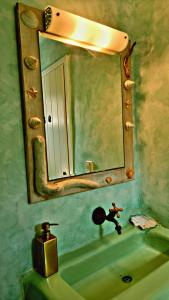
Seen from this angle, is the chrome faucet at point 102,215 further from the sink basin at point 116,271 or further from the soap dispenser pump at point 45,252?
the soap dispenser pump at point 45,252

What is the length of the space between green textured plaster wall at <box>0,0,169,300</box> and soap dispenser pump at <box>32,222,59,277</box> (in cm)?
4

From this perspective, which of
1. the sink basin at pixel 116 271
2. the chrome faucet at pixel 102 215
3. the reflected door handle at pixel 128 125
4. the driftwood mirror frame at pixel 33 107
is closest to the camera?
the sink basin at pixel 116 271

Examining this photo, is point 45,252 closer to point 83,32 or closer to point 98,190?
point 98,190

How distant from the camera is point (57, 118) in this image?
91 centimetres

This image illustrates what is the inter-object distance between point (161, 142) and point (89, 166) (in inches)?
16.7

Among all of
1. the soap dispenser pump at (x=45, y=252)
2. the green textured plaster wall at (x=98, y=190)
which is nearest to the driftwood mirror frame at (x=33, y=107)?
the green textured plaster wall at (x=98, y=190)

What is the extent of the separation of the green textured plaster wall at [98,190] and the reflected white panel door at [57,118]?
12 cm

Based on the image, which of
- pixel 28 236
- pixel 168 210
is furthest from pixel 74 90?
pixel 168 210

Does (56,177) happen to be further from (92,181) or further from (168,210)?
(168,210)

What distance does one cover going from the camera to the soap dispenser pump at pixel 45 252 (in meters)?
0.76

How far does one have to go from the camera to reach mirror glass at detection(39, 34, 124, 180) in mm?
876

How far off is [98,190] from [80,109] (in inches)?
16.3

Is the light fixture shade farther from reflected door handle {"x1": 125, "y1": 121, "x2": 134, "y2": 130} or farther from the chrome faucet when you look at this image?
the chrome faucet

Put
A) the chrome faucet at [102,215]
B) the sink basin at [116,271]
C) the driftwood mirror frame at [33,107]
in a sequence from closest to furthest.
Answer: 1. the sink basin at [116,271]
2. the driftwood mirror frame at [33,107]
3. the chrome faucet at [102,215]
